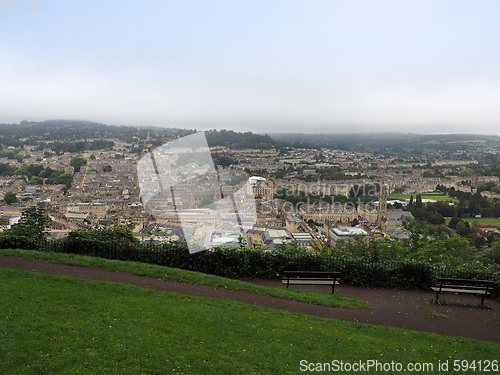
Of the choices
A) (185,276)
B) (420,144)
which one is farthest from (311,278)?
(420,144)

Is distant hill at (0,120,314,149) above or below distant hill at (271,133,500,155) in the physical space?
below

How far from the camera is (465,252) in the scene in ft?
31.7

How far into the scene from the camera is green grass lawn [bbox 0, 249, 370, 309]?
644 cm

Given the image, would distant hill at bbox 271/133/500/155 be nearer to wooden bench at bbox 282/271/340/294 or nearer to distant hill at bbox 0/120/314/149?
distant hill at bbox 0/120/314/149

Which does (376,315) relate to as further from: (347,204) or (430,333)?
(347,204)

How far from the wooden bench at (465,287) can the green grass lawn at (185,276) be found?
60.4 inches

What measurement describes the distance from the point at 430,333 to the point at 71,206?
39379 millimetres

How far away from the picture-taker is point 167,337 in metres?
4.18

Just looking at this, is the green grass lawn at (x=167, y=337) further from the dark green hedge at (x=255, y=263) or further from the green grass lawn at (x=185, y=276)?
the dark green hedge at (x=255, y=263)

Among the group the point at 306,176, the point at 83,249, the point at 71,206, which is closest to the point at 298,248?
the point at 83,249

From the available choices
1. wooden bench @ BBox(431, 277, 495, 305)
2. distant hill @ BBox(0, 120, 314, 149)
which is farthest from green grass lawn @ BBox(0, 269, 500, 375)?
distant hill @ BBox(0, 120, 314, 149)

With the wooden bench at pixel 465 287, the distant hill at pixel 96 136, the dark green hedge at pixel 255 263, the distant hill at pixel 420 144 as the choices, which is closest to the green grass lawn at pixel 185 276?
the dark green hedge at pixel 255 263

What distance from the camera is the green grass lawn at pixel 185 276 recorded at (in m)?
6.44

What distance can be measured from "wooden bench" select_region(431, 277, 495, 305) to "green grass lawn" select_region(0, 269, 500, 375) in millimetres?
1679
